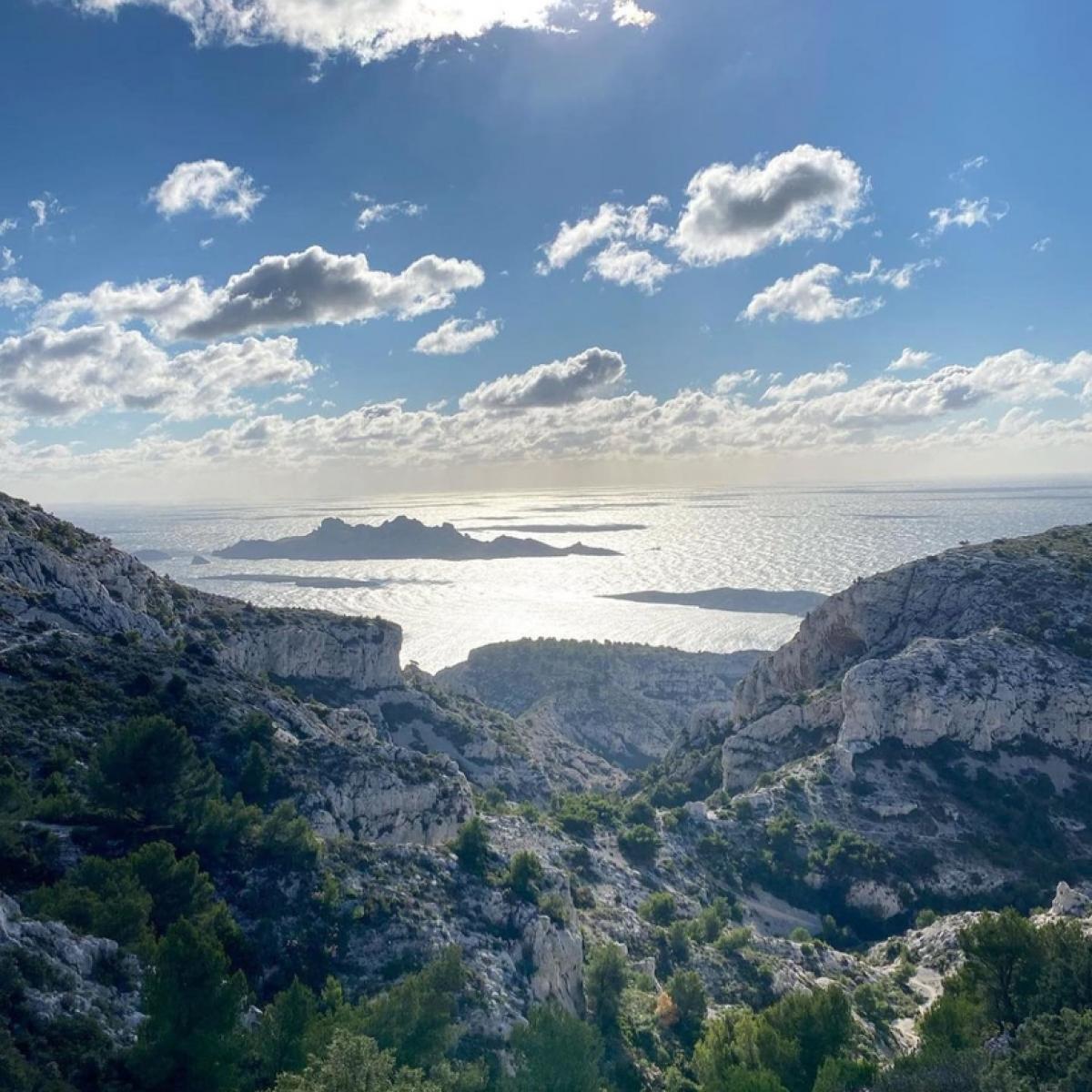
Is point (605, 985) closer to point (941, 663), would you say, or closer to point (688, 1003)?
point (688, 1003)

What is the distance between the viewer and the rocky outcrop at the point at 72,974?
22844 millimetres

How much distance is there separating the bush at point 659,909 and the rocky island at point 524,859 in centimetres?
39

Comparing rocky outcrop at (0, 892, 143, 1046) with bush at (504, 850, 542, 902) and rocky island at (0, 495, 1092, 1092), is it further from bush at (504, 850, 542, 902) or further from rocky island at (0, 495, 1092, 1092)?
bush at (504, 850, 542, 902)

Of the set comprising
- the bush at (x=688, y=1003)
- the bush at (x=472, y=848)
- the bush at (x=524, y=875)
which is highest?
the bush at (x=472, y=848)

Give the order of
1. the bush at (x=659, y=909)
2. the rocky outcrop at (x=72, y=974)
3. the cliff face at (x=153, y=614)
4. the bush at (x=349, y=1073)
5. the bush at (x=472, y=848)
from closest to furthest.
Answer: the bush at (x=349, y=1073)
the rocky outcrop at (x=72, y=974)
the bush at (x=472, y=848)
the bush at (x=659, y=909)
the cliff face at (x=153, y=614)

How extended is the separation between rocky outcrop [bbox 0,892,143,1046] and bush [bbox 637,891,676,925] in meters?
45.8

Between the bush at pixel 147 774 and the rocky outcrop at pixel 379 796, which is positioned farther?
the rocky outcrop at pixel 379 796

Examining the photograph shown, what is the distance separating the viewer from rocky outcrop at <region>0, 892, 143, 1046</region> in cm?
2284

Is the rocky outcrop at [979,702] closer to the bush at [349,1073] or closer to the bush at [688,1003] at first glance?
the bush at [688,1003]

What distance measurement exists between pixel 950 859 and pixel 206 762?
6808 centimetres

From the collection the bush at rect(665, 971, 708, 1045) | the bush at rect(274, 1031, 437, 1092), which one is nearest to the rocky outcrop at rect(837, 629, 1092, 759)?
the bush at rect(665, 971, 708, 1045)

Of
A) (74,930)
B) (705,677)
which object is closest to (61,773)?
(74,930)

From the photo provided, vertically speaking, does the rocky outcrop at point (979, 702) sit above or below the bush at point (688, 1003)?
above

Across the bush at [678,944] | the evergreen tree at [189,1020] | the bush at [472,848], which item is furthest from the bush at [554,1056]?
the bush at [678,944]
